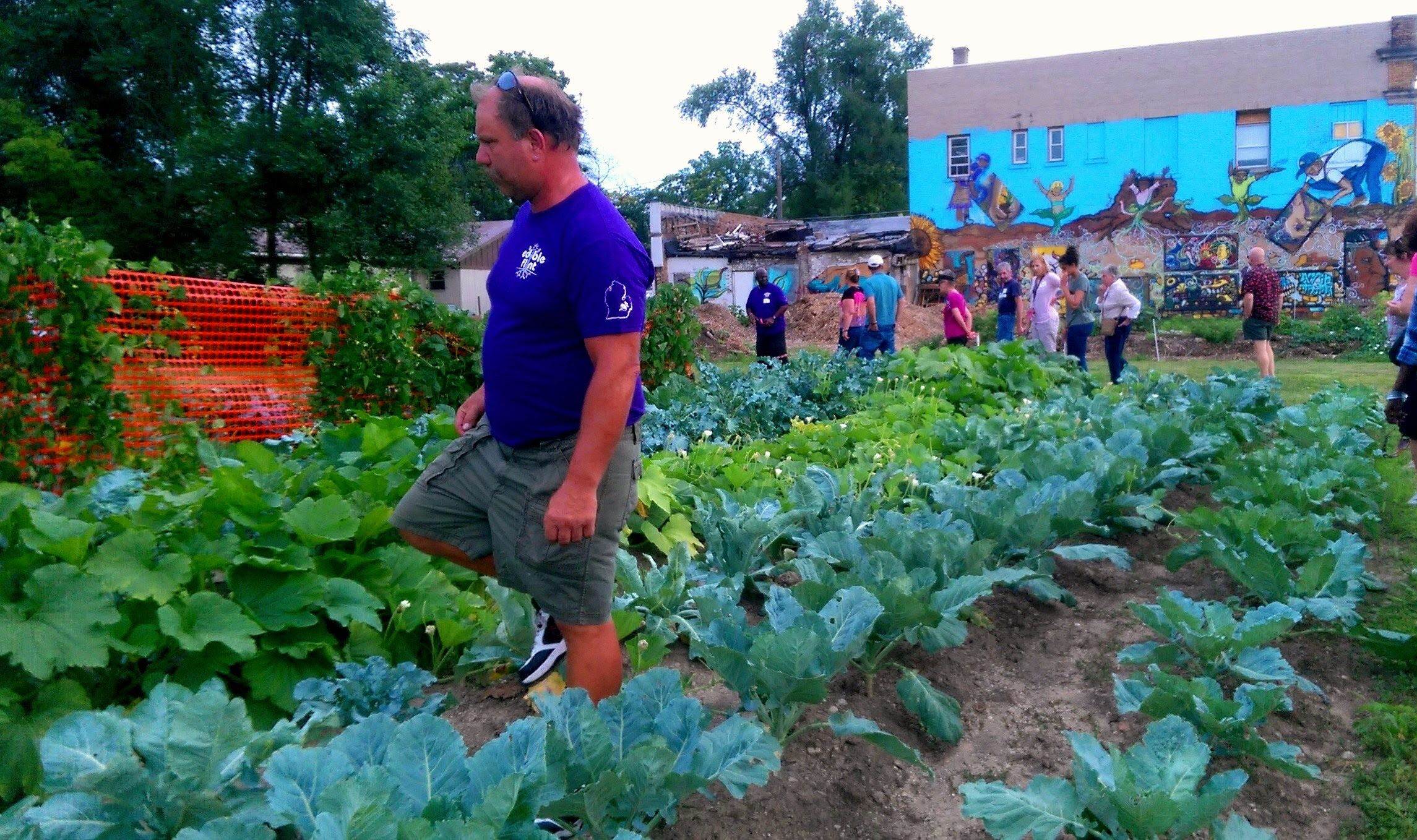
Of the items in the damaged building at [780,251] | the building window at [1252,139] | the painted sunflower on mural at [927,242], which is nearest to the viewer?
the building window at [1252,139]

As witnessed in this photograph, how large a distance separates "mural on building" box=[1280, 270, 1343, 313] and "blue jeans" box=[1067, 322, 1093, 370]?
2026cm

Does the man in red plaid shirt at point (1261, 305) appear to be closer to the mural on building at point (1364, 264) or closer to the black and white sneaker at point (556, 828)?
the black and white sneaker at point (556, 828)

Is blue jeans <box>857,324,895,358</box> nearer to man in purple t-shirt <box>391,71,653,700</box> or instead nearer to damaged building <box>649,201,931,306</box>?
man in purple t-shirt <box>391,71,653,700</box>

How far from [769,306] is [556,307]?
10457mm

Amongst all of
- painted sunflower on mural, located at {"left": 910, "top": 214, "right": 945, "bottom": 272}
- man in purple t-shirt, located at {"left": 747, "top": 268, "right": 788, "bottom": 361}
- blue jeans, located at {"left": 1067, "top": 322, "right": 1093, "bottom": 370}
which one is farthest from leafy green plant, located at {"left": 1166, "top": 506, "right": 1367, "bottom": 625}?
painted sunflower on mural, located at {"left": 910, "top": 214, "right": 945, "bottom": 272}

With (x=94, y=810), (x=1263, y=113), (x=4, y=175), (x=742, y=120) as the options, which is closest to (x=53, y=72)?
(x=4, y=175)

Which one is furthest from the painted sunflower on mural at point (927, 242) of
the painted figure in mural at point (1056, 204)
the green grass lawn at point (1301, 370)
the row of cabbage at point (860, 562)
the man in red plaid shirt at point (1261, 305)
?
the row of cabbage at point (860, 562)

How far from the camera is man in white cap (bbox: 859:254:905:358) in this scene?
12.3 m

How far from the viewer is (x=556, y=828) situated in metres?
2.22

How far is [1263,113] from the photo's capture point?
29.5m

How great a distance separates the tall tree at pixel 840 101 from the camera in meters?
53.0

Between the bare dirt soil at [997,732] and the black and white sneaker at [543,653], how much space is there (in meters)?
0.09

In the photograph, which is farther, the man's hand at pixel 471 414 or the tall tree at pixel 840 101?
the tall tree at pixel 840 101

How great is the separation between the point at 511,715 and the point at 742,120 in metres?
56.4
